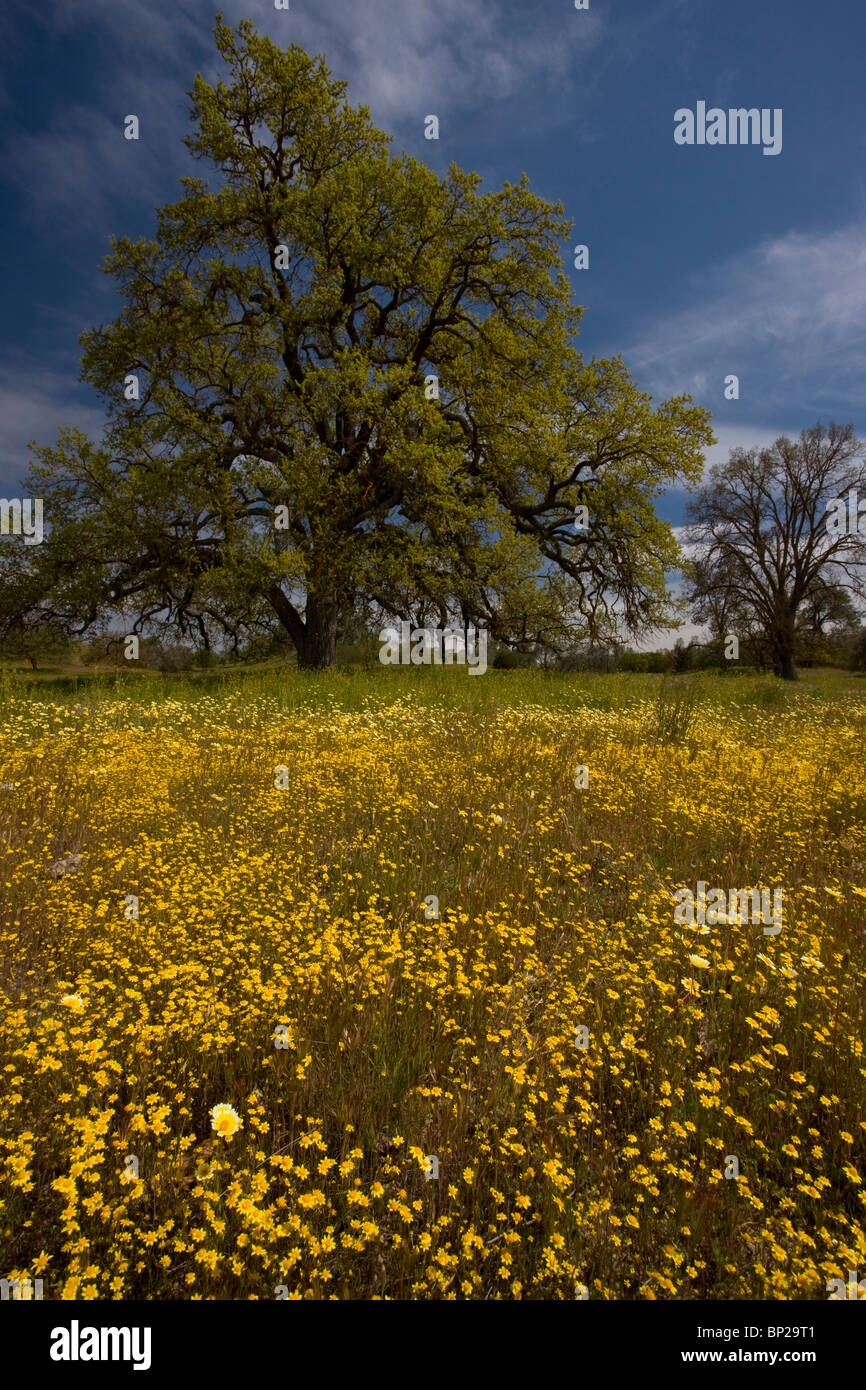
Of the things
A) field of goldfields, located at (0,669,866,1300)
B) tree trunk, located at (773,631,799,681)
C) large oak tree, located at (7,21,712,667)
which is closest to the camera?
field of goldfields, located at (0,669,866,1300)

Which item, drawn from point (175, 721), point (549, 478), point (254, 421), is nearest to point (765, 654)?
point (549, 478)

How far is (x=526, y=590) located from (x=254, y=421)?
9483mm

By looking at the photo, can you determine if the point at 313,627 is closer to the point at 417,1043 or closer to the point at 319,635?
the point at 319,635

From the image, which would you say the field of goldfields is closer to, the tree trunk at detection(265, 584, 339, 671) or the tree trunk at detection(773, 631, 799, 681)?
the tree trunk at detection(265, 584, 339, 671)

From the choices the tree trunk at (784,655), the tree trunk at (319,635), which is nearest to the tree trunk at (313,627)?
the tree trunk at (319,635)

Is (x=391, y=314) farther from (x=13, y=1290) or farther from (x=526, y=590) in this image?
(x=13, y=1290)

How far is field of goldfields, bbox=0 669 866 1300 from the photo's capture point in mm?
1955

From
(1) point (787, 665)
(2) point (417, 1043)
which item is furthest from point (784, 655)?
(2) point (417, 1043)

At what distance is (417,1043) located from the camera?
109 inches

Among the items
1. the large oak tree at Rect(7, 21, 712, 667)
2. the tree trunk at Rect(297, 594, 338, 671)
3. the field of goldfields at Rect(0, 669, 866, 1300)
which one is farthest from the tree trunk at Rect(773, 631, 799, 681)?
the field of goldfields at Rect(0, 669, 866, 1300)

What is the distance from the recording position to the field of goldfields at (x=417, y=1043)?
6.41ft

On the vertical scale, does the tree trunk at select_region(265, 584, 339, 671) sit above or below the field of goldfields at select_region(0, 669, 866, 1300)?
above
